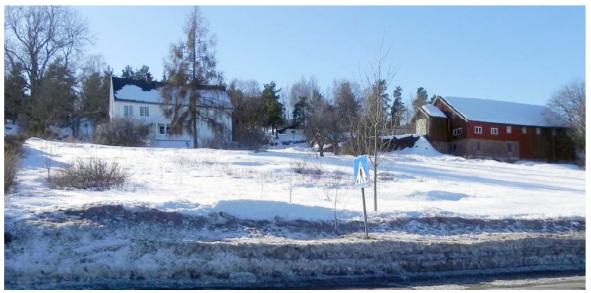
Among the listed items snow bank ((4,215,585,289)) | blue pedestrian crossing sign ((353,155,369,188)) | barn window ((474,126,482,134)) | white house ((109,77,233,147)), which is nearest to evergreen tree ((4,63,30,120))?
white house ((109,77,233,147))

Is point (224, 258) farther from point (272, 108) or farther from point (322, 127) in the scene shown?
point (272, 108)

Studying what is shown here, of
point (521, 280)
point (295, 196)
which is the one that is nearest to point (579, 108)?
point (295, 196)

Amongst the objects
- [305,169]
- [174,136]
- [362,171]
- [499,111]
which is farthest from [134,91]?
[362,171]

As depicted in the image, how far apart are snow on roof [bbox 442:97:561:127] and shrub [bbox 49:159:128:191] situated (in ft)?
157

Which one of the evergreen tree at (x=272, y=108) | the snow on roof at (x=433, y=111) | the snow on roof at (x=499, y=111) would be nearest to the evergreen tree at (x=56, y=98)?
the evergreen tree at (x=272, y=108)

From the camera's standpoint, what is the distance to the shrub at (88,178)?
1653cm

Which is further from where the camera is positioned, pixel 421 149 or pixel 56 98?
pixel 421 149

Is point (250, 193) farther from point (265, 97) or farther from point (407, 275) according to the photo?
point (265, 97)

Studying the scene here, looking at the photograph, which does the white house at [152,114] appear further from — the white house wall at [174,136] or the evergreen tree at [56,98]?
the evergreen tree at [56,98]

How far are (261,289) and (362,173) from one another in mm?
3680

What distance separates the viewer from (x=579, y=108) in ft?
189

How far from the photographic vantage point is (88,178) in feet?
55.4

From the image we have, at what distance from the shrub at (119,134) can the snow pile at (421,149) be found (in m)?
25.7

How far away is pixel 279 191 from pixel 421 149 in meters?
41.1
